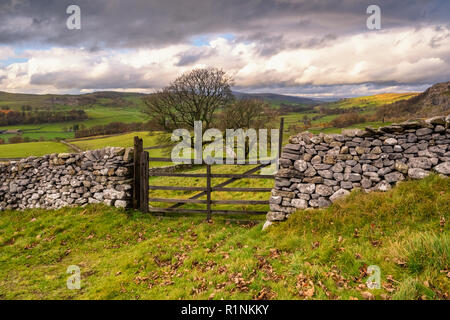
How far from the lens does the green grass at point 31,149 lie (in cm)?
3609

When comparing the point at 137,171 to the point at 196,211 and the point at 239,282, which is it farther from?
the point at 239,282

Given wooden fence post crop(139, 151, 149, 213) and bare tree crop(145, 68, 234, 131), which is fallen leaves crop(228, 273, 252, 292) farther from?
bare tree crop(145, 68, 234, 131)

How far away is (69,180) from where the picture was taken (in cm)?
925

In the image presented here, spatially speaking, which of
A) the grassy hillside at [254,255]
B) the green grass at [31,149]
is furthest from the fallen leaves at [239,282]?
the green grass at [31,149]

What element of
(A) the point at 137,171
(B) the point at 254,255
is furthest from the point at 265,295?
(A) the point at 137,171

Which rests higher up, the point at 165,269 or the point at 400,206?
the point at 400,206

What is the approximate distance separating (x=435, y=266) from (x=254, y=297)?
290 centimetres

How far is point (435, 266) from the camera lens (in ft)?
12.2

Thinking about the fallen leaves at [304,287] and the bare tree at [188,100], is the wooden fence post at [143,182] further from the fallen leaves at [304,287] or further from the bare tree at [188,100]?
the bare tree at [188,100]

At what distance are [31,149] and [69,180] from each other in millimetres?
40195

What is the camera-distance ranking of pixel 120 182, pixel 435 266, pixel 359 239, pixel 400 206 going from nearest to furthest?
pixel 435 266, pixel 359 239, pixel 400 206, pixel 120 182

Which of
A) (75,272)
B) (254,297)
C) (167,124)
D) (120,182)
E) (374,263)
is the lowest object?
(75,272)

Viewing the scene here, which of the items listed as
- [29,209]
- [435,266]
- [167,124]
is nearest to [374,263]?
[435,266]
